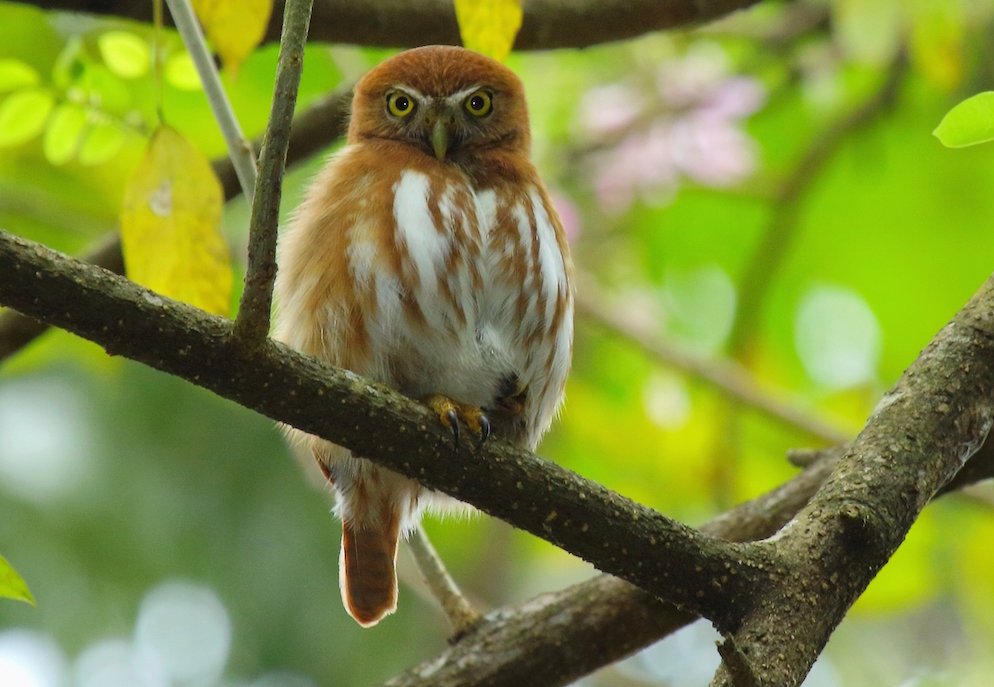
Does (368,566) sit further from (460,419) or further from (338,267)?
(460,419)

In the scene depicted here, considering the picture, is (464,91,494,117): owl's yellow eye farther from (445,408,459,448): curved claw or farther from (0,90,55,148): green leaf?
(445,408,459,448): curved claw

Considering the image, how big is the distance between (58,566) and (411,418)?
6499mm

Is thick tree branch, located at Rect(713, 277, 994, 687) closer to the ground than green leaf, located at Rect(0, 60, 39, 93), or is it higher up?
closer to the ground

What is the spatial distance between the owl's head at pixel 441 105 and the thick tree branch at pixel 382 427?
138 cm

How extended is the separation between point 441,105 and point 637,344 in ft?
6.94

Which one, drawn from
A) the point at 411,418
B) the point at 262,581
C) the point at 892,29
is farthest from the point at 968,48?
the point at 262,581

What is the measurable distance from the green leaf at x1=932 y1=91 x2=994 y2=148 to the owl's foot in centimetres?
108

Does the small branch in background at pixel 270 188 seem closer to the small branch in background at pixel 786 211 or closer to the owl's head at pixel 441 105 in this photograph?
the owl's head at pixel 441 105

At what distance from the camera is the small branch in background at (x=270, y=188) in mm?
2217

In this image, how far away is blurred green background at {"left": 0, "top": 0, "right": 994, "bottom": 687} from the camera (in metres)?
5.67

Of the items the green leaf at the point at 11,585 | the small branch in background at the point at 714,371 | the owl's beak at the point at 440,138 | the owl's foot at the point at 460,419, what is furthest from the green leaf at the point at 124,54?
the small branch in background at the point at 714,371

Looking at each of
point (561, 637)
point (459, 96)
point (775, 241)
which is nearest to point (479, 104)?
point (459, 96)

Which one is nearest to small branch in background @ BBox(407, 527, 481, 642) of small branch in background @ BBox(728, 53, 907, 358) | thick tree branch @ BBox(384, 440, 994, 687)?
thick tree branch @ BBox(384, 440, 994, 687)

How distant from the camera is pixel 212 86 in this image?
3.25 m
